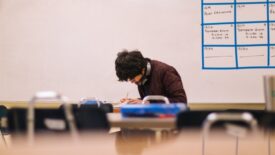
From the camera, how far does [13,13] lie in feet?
14.2

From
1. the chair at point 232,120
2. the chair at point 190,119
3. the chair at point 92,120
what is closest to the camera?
the chair at point 232,120

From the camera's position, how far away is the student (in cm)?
313

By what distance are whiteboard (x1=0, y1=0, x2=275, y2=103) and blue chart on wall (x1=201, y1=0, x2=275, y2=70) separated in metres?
0.07

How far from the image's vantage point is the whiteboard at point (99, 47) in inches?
157

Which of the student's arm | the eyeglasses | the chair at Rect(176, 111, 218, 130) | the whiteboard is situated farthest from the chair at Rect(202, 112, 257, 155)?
the whiteboard

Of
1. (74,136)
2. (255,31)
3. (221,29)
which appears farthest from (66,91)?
(74,136)

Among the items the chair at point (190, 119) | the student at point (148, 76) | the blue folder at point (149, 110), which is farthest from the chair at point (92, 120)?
the student at point (148, 76)

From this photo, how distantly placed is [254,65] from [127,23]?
1.29 m

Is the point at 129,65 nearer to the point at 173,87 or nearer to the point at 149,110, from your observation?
the point at 173,87

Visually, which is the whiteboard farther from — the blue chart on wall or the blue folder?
the blue folder

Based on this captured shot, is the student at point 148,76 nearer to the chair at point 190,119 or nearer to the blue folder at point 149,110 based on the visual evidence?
the blue folder at point 149,110

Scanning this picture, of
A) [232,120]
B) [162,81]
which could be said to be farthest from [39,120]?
[162,81]

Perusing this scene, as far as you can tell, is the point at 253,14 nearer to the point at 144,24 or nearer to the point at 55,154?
the point at 144,24

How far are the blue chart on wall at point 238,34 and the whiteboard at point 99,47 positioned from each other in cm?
7
